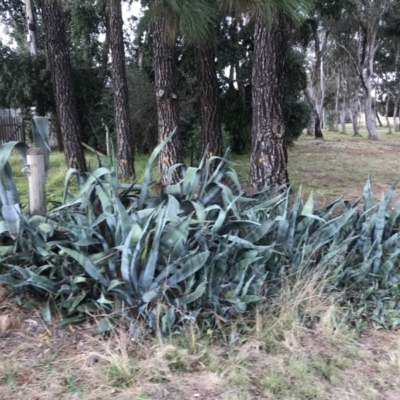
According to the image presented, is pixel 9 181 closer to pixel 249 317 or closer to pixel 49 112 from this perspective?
pixel 249 317

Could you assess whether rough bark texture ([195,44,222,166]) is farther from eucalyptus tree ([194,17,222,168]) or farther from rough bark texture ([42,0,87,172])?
rough bark texture ([42,0,87,172])

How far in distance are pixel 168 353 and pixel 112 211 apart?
1.11 meters

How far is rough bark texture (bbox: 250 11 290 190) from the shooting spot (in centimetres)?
587

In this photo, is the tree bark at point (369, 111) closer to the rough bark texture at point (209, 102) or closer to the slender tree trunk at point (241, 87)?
the slender tree trunk at point (241, 87)

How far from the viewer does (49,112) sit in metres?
16.9

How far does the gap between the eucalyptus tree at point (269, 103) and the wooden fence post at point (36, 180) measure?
139 inches

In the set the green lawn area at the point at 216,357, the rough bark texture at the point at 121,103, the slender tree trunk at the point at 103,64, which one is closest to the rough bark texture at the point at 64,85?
the rough bark texture at the point at 121,103

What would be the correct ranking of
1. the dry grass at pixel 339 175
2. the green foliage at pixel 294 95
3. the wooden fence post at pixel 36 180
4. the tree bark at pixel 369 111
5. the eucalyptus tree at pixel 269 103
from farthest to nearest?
the tree bark at pixel 369 111 < the green foliage at pixel 294 95 < the dry grass at pixel 339 175 < the eucalyptus tree at pixel 269 103 < the wooden fence post at pixel 36 180

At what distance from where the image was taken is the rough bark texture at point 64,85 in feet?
27.7

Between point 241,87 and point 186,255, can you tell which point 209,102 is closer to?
point 186,255

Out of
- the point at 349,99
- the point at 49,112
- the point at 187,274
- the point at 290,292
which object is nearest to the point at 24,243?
the point at 187,274

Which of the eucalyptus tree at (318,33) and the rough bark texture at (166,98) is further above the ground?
the eucalyptus tree at (318,33)

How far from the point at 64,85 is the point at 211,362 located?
771 centimetres

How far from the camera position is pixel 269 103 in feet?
20.0
